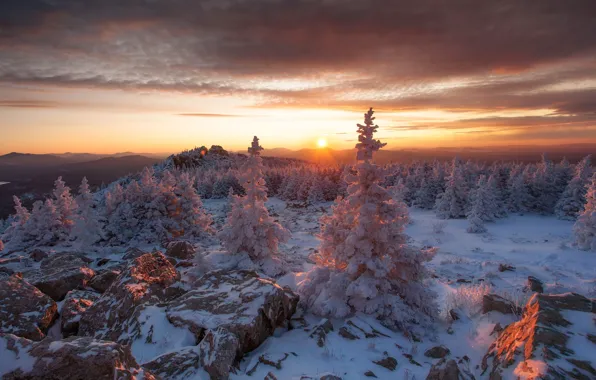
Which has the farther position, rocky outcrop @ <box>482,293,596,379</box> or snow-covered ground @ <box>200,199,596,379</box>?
snow-covered ground @ <box>200,199,596,379</box>

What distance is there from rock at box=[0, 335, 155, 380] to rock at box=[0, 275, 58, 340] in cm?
458

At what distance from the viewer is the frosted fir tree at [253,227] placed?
14.4 meters

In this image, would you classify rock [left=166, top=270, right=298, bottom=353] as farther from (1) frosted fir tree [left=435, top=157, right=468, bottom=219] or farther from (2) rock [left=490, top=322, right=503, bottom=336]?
(1) frosted fir tree [left=435, top=157, right=468, bottom=219]

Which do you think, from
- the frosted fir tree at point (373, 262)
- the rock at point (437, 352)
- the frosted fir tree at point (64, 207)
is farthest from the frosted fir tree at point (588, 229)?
the frosted fir tree at point (64, 207)

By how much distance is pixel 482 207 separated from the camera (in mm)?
30484

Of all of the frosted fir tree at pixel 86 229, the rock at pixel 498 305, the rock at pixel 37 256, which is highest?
the rock at pixel 498 305

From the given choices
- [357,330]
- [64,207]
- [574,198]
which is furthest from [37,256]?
[574,198]

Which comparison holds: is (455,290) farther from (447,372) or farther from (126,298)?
(126,298)

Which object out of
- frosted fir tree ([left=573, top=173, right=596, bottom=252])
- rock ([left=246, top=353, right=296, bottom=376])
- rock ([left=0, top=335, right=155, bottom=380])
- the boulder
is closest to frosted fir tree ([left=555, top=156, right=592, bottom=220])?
frosted fir tree ([left=573, top=173, right=596, bottom=252])

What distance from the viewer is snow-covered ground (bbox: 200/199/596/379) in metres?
6.62

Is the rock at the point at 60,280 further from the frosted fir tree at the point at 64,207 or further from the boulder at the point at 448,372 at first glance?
the frosted fir tree at the point at 64,207

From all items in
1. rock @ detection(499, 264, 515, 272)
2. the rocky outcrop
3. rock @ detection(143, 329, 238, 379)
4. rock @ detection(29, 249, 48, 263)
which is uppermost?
the rocky outcrop

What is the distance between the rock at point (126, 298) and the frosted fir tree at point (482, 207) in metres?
27.1

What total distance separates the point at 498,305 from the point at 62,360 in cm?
956
